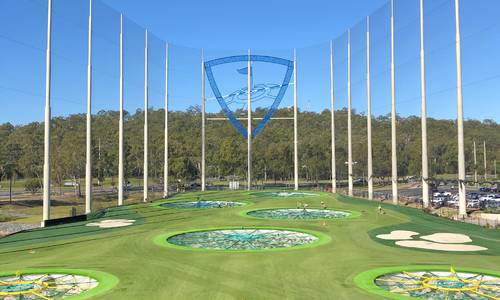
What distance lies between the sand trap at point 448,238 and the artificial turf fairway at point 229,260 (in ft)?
1.99

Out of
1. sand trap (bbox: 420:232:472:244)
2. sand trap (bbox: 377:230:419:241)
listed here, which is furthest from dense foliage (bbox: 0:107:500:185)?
sand trap (bbox: 420:232:472:244)

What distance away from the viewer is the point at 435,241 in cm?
2106

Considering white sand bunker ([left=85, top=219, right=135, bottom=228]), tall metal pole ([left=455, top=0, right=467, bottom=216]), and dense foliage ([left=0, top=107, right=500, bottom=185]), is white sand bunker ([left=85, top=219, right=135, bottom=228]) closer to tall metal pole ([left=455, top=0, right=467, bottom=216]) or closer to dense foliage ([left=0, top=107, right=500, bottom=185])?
tall metal pole ([left=455, top=0, right=467, bottom=216])

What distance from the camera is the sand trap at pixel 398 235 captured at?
22125 mm

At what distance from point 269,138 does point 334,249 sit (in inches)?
3477

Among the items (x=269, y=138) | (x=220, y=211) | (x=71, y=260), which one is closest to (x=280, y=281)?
(x=71, y=260)

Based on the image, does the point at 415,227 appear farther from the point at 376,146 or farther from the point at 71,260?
the point at 376,146

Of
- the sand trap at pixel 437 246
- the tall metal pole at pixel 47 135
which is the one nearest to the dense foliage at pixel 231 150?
the tall metal pole at pixel 47 135

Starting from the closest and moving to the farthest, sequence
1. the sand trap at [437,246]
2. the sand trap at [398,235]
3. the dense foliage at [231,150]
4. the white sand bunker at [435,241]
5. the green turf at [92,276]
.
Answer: the green turf at [92,276] → the sand trap at [437,246] → the white sand bunker at [435,241] → the sand trap at [398,235] → the dense foliage at [231,150]

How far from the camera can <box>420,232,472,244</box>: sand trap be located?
2100 centimetres

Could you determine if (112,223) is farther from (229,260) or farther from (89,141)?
(229,260)

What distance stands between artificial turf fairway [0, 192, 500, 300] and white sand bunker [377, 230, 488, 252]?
0.80m

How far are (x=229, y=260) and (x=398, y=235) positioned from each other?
403 inches

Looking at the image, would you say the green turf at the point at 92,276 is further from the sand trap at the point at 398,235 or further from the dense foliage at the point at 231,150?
the dense foliage at the point at 231,150
